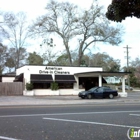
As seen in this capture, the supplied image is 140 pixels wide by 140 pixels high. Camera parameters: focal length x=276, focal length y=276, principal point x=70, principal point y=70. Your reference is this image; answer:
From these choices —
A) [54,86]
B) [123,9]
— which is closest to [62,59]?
[54,86]

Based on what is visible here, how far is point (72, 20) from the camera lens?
180 feet

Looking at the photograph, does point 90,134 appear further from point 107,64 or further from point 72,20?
point 107,64

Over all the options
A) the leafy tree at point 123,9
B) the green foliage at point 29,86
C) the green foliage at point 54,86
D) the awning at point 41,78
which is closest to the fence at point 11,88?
the green foliage at point 29,86

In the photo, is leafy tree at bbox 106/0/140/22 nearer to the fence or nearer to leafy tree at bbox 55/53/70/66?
the fence

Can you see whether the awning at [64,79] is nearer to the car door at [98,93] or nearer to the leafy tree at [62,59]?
the car door at [98,93]

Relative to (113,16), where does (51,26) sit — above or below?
Answer: above

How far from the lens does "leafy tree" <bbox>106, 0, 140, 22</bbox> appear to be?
725cm

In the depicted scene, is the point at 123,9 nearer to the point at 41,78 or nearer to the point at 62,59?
the point at 41,78

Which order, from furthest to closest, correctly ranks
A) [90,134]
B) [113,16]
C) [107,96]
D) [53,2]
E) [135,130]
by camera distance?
[53,2] → [107,96] → [135,130] → [90,134] → [113,16]

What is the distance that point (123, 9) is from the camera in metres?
7.43

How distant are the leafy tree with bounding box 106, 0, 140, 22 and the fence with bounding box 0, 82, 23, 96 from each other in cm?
3231

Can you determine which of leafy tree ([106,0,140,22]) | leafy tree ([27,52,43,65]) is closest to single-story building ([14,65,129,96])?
leafy tree ([27,52,43,65])

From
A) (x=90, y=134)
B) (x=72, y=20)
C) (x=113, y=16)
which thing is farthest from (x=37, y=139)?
(x=72, y=20)

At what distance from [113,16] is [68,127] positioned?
493cm
